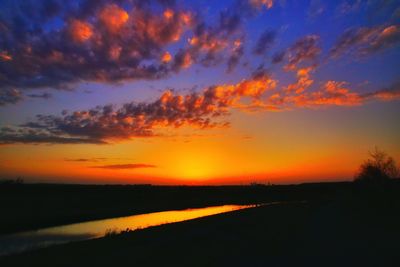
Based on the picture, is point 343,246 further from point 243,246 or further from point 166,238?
point 166,238

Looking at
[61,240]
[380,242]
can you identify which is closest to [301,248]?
[380,242]

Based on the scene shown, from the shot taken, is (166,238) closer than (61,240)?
Yes

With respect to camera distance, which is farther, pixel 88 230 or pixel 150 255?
pixel 88 230

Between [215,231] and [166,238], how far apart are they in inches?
143

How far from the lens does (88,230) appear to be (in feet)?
121

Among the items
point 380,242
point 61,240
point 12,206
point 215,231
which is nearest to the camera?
point 380,242

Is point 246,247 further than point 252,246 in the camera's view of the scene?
No

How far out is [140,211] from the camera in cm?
5809

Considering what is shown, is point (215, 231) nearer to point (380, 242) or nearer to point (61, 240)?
point (380, 242)

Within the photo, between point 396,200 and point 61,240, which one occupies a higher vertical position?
point 396,200

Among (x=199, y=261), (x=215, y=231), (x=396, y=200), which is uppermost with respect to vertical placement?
(x=396, y=200)

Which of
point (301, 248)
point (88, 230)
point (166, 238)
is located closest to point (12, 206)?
point (88, 230)

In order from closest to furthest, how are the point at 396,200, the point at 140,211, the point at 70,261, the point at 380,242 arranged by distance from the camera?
the point at 70,261 < the point at 380,242 < the point at 396,200 < the point at 140,211

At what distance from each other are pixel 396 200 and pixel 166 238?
23.5 m
